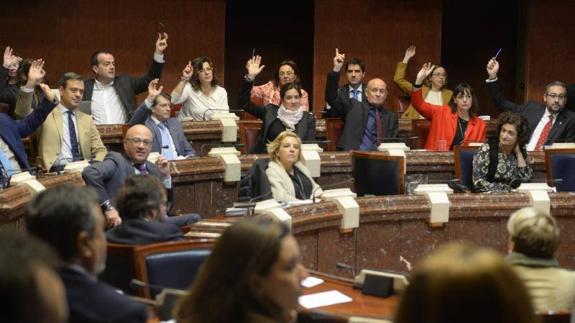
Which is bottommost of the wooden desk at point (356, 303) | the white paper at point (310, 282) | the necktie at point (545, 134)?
the wooden desk at point (356, 303)

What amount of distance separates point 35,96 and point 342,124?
2117 mm

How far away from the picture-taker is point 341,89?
26.5 ft

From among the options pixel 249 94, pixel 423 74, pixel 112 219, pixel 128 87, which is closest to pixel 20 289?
pixel 112 219

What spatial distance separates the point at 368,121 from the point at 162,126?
5.10 ft

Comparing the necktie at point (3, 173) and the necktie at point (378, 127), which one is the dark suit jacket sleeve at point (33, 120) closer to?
the necktie at point (3, 173)

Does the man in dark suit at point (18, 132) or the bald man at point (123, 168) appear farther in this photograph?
the man in dark suit at point (18, 132)

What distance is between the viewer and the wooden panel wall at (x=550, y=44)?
31.8 feet

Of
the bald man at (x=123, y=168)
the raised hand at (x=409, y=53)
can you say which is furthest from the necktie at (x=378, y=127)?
the bald man at (x=123, y=168)

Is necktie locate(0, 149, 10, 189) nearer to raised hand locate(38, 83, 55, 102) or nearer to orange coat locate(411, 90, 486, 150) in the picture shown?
raised hand locate(38, 83, 55, 102)

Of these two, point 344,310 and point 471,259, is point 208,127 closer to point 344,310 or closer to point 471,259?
point 344,310

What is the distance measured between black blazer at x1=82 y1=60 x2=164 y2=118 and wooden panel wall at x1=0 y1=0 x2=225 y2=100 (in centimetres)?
162

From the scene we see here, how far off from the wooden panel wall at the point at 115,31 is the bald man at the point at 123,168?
3.85m

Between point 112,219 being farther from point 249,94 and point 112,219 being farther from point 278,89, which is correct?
point 278,89

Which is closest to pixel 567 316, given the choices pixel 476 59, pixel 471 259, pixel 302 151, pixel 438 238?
pixel 471 259
